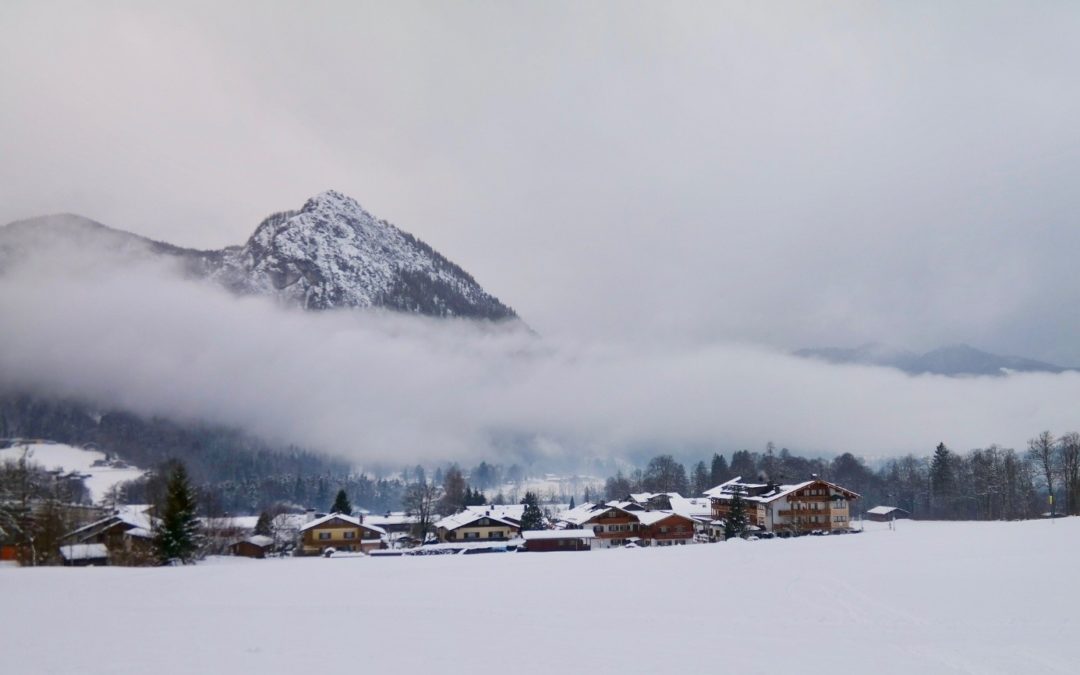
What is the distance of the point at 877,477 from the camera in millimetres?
164500

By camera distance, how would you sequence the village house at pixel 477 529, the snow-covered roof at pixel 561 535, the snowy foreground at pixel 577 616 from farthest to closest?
the village house at pixel 477 529, the snow-covered roof at pixel 561 535, the snowy foreground at pixel 577 616

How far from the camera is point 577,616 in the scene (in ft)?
89.4

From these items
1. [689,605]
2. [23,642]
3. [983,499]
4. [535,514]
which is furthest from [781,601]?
[983,499]

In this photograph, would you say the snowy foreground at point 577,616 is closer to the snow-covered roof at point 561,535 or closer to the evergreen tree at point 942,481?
the snow-covered roof at point 561,535

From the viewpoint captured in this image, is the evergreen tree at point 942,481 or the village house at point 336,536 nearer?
the village house at point 336,536

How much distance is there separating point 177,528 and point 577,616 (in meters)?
45.0

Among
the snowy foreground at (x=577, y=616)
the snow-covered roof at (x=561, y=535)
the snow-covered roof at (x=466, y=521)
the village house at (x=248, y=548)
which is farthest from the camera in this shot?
the snow-covered roof at (x=466, y=521)

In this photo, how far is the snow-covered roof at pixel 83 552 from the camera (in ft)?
212

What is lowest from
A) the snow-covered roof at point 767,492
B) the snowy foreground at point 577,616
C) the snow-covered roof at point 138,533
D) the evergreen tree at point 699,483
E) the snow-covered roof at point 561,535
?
the evergreen tree at point 699,483

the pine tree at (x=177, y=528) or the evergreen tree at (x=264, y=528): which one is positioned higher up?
the pine tree at (x=177, y=528)

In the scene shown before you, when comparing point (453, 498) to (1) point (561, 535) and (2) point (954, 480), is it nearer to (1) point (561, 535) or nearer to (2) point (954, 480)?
(1) point (561, 535)

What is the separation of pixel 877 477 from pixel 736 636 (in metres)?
165

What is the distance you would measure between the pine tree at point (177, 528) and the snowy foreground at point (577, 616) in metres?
7.94

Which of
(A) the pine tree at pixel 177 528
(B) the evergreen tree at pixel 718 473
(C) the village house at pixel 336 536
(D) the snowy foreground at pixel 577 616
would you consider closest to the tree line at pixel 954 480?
(B) the evergreen tree at pixel 718 473
